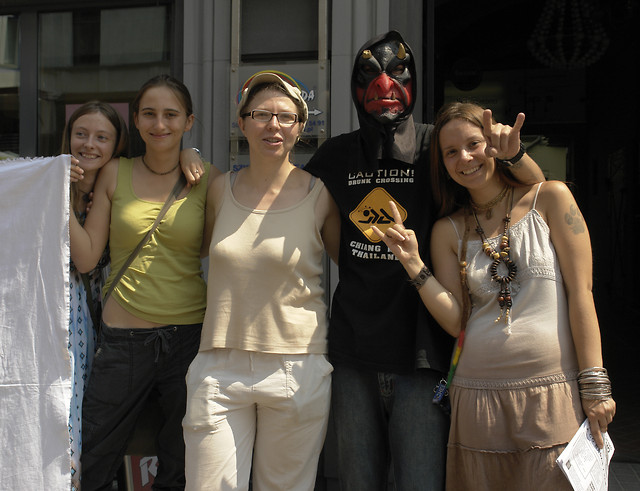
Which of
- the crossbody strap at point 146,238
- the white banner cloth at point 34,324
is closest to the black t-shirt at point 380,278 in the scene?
the crossbody strap at point 146,238

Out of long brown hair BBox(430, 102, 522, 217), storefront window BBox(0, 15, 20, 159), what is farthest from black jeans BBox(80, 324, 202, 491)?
storefront window BBox(0, 15, 20, 159)

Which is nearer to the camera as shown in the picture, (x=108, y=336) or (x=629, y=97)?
(x=108, y=336)

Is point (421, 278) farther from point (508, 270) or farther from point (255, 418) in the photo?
point (255, 418)

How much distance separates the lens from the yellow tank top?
2.58 meters

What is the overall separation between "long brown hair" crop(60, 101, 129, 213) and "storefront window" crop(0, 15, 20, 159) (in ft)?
6.93

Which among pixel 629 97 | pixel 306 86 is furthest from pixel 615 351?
pixel 306 86

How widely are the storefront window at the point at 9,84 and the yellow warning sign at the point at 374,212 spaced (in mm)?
3148

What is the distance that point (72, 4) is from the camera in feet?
14.2

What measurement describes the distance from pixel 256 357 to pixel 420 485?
0.77 m

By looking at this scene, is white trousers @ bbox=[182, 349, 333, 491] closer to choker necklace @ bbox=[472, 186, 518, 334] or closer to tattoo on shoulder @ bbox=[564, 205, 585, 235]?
choker necklace @ bbox=[472, 186, 518, 334]

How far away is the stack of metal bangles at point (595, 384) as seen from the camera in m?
2.10

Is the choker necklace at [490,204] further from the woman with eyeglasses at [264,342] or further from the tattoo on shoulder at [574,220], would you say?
the woman with eyeglasses at [264,342]

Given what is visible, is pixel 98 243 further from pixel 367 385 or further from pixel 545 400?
pixel 545 400

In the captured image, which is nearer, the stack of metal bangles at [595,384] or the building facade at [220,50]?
the stack of metal bangles at [595,384]
